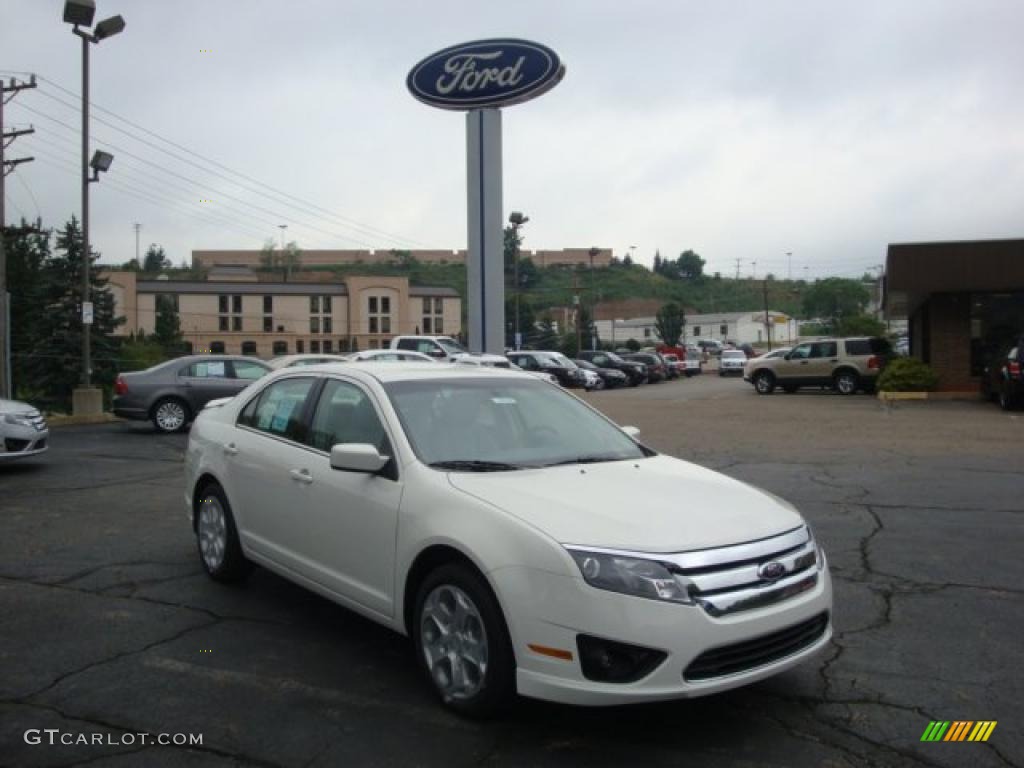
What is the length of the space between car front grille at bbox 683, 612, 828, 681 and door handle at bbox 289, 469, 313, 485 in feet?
7.96

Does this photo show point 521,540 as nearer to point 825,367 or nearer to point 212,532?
point 212,532

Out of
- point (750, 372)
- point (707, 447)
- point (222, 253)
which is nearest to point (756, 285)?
point (222, 253)

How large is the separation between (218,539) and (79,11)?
17396 mm

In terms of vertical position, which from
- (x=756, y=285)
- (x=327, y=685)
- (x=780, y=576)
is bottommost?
(x=327, y=685)

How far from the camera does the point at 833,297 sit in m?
141

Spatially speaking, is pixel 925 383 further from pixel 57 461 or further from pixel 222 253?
pixel 222 253

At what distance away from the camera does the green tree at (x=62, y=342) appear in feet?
170

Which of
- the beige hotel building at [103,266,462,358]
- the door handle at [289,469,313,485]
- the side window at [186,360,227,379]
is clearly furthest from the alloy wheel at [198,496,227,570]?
the beige hotel building at [103,266,462,358]

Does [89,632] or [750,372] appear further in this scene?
[750,372]

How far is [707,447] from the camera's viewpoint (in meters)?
14.1

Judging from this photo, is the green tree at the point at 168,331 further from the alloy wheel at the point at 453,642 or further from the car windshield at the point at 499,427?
the alloy wheel at the point at 453,642

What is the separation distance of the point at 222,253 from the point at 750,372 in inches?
5935

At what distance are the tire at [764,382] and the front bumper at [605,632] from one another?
27593 millimetres

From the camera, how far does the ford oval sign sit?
45.2ft
